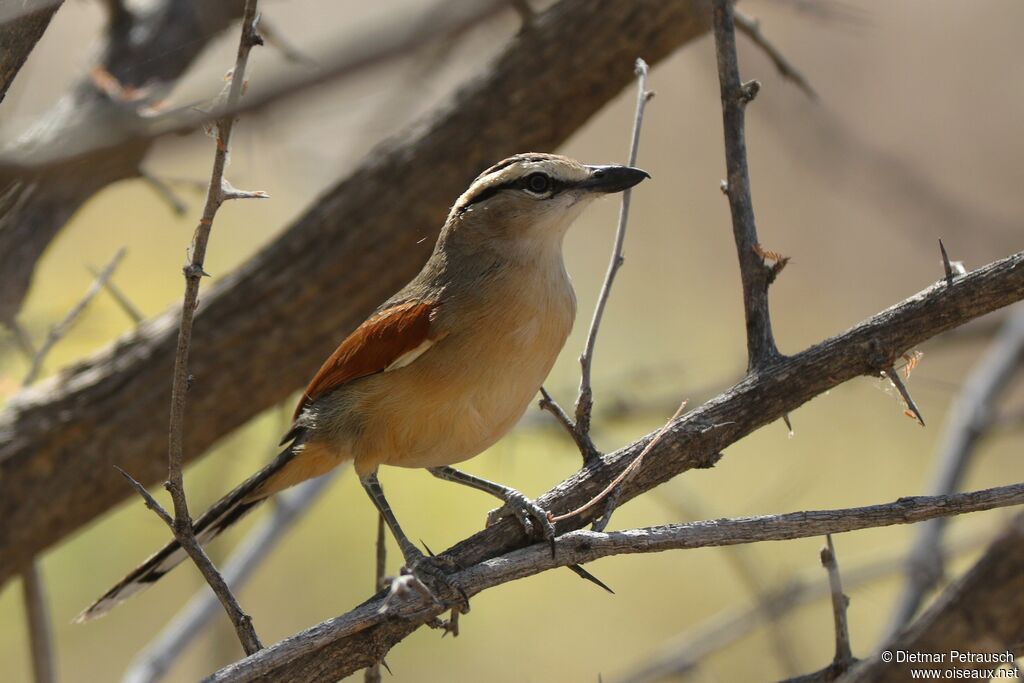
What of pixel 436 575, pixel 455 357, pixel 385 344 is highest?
pixel 385 344

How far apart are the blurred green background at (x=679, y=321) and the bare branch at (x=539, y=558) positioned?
2102mm

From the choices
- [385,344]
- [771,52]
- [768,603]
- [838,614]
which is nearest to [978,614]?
[838,614]

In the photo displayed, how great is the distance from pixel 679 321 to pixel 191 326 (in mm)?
8073

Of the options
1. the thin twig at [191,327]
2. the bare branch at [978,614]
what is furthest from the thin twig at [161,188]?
the bare branch at [978,614]

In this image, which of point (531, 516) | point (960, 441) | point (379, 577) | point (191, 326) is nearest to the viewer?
point (191, 326)

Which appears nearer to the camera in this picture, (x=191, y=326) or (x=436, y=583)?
(x=191, y=326)

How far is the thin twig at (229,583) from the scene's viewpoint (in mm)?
4469

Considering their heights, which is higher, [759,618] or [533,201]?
[533,201]

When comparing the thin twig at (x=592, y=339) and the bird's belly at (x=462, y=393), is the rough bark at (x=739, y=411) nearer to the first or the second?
the thin twig at (x=592, y=339)

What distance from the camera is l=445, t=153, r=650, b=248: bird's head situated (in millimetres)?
3584

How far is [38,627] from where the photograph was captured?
14.2ft

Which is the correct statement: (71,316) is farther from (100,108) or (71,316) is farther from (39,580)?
(39,580)

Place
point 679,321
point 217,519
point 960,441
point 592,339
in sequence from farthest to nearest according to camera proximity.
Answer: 1. point 679,321
2. point 960,441
3. point 217,519
4. point 592,339

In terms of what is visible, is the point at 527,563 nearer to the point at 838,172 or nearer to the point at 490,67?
the point at 490,67
